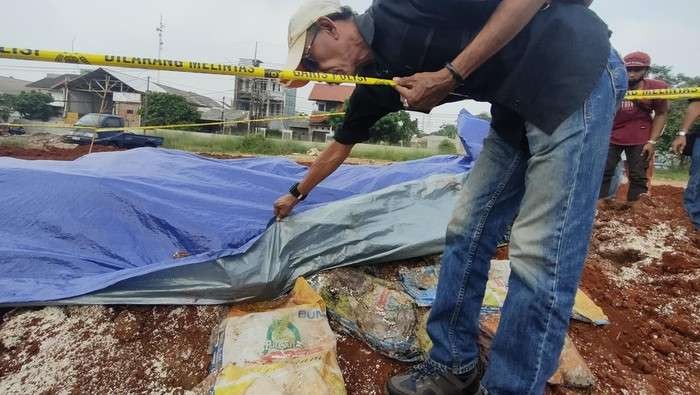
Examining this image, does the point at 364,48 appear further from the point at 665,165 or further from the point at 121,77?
the point at 121,77

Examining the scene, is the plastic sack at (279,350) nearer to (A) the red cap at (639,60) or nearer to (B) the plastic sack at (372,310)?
(B) the plastic sack at (372,310)

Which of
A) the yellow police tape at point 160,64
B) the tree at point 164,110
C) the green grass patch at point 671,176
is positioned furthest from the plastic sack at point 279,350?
the tree at point 164,110

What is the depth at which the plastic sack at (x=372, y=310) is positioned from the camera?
139 cm

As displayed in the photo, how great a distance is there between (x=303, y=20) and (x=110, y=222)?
1261 millimetres

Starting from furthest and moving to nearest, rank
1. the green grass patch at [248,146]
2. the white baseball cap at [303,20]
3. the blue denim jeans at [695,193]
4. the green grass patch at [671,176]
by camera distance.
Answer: the green grass patch at [248,146], the green grass patch at [671,176], the blue denim jeans at [695,193], the white baseball cap at [303,20]

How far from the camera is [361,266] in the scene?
1.76 meters

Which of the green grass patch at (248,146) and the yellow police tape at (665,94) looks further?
the green grass patch at (248,146)

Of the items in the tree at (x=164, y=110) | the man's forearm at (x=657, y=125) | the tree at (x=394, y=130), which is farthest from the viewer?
the tree at (x=394, y=130)

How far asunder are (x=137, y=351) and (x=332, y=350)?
66 cm

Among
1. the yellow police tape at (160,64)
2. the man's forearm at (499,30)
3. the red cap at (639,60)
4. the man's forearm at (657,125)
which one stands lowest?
the yellow police tape at (160,64)

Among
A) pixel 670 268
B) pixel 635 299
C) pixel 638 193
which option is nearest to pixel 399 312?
pixel 635 299

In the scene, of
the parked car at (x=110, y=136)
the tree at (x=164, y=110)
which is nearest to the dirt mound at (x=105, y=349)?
the parked car at (x=110, y=136)

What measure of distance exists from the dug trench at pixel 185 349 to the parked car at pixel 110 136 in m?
9.39

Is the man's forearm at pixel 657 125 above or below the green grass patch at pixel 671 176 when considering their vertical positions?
Answer: above
